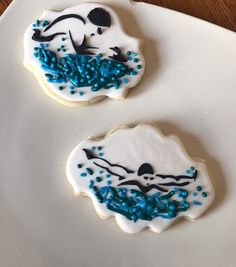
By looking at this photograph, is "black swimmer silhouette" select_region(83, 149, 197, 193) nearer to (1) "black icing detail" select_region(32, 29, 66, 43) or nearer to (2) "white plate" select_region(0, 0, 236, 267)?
(2) "white plate" select_region(0, 0, 236, 267)

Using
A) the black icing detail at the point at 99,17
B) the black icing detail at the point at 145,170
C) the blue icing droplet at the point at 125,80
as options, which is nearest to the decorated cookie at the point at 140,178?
the black icing detail at the point at 145,170

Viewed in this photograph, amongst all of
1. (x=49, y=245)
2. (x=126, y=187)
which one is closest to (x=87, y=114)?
(x=126, y=187)

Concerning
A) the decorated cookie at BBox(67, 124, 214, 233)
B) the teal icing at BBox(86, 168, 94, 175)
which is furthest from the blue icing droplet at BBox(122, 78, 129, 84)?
the teal icing at BBox(86, 168, 94, 175)

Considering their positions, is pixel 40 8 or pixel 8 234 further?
pixel 40 8

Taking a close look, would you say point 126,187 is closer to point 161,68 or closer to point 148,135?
point 148,135

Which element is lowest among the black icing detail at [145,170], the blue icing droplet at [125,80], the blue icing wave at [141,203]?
the blue icing wave at [141,203]

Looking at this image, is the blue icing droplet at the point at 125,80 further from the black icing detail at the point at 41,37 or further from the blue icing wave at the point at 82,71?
the black icing detail at the point at 41,37
